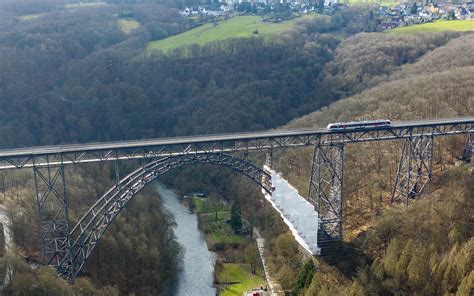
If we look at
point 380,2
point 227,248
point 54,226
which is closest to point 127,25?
point 227,248

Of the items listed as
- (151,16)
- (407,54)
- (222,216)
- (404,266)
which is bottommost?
(222,216)

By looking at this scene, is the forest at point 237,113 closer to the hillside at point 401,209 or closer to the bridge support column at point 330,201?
the hillside at point 401,209

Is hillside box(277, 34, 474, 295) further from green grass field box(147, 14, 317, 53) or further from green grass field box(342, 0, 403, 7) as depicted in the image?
green grass field box(342, 0, 403, 7)

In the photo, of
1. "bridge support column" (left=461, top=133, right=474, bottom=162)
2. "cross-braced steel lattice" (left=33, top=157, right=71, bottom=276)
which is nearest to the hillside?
"bridge support column" (left=461, top=133, right=474, bottom=162)

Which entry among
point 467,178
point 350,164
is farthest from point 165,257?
point 467,178

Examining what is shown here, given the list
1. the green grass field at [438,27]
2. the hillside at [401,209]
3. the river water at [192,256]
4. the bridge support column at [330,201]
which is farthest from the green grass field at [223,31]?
the bridge support column at [330,201]

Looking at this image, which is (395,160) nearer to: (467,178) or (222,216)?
(467,178)

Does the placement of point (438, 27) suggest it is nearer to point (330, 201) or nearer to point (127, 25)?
point (127, 25)
